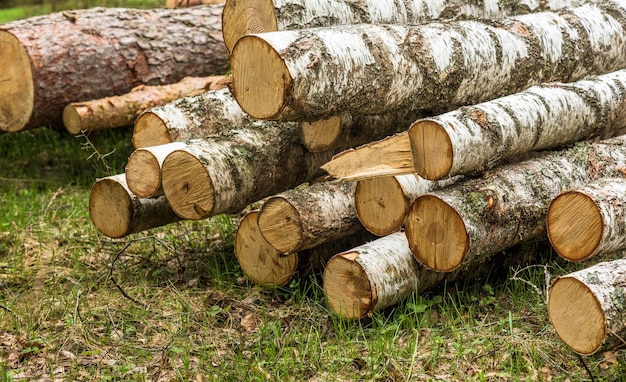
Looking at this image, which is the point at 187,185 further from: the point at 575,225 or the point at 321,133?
the point at 575,225

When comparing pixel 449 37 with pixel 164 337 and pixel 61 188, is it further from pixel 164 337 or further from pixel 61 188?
pixel 61 188

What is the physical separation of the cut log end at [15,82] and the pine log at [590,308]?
186 inches

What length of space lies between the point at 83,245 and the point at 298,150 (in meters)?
1.73

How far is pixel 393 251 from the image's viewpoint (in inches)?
177

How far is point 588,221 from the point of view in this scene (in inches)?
151

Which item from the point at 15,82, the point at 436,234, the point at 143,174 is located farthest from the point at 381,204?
the point at 15,82

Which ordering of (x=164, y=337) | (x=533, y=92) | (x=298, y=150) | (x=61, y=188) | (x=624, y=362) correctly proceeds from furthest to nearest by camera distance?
(x=61, y=188) → (x=298, y=150) → (x=533, y=92) → (x=164, y=337) → (x=624, y=362)

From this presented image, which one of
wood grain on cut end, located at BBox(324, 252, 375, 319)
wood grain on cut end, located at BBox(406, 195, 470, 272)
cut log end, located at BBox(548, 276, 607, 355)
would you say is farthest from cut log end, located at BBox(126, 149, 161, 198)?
cut log end, located at BBox(548, 276, 607, 355)

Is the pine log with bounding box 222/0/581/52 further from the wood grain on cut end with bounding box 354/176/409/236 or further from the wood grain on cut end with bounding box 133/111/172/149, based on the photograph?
the wood grain on cut end with bounding box 354/176/409/236

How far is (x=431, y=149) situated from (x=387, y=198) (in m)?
0.52

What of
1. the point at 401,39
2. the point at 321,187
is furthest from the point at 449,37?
the point at 321,187

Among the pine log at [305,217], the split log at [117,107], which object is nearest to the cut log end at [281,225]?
the pine log at [305,217]

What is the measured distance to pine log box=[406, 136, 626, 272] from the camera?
13.8 feet

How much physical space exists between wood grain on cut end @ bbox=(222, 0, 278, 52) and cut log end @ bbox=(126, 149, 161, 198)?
2.60ft
